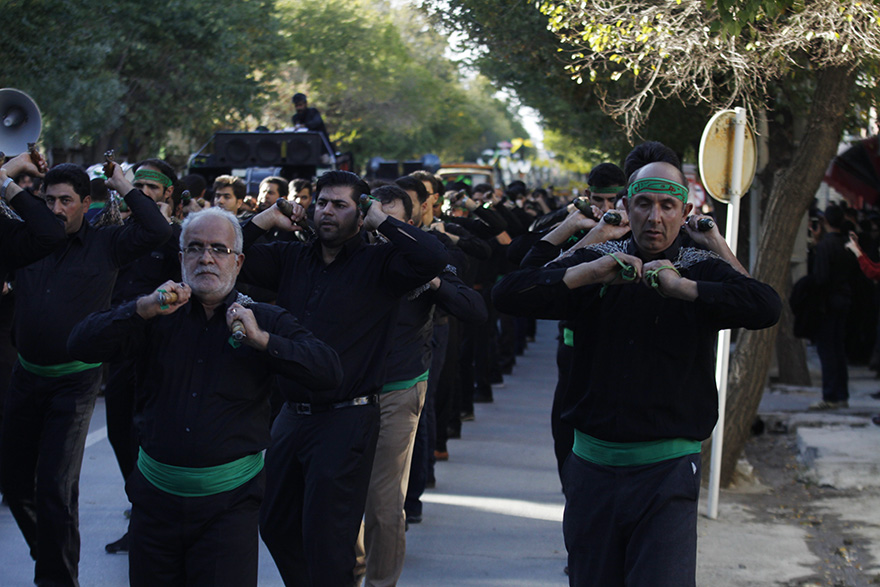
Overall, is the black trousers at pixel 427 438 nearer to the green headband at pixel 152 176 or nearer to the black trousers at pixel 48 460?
the green headband at pixel 152 176

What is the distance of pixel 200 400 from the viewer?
3.99 metres

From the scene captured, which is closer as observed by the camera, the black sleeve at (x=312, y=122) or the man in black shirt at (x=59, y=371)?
the man in black shirt at (x=59, y=371)

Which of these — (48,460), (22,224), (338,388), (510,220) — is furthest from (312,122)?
(338,388)

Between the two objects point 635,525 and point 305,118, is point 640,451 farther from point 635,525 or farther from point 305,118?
point 305,118

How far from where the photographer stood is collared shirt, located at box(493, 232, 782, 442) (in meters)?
3.94

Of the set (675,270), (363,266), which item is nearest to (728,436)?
(363,266)

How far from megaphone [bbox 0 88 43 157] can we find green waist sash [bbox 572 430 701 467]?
4.07 m

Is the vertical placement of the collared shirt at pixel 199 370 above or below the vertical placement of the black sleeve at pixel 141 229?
below

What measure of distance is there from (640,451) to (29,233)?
3.01 meters

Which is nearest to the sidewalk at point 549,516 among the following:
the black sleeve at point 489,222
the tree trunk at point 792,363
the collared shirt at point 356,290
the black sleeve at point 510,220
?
the collared shirt at point 356,290

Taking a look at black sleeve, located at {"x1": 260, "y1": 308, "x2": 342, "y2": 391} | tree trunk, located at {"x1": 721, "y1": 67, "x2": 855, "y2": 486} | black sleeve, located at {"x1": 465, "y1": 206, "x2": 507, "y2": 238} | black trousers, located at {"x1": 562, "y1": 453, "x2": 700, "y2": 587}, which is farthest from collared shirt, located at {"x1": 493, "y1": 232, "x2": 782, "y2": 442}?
black sleeve, located at {"x1": 465, "y1": 206, "x2": 507, "y2": 238}

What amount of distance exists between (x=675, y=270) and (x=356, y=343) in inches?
69.4

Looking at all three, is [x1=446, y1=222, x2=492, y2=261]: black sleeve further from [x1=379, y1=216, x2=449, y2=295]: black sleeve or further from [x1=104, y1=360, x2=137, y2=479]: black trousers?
[x1=379, y1=216, x2=449, y2=295]: black sleeve

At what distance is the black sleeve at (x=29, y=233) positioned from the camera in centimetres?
518
